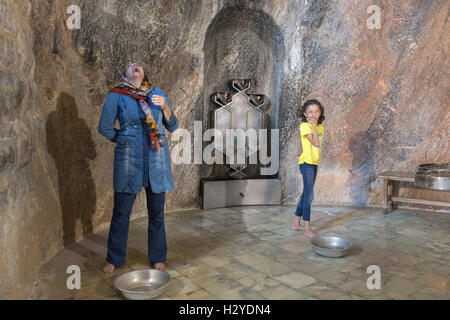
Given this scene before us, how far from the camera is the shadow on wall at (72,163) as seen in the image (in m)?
4.02

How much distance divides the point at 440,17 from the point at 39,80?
5831mm

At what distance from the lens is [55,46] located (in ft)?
12.9

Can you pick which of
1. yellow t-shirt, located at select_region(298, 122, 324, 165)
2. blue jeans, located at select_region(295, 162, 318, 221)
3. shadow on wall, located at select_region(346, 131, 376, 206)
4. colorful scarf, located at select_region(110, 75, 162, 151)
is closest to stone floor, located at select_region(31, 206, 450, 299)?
blue jeans, located at select_region(295, 162, 318, 221)

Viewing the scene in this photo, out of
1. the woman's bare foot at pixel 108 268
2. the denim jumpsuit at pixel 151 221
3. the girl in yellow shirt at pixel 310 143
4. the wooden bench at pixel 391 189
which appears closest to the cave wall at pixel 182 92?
the wooden bench at pixel 391 189

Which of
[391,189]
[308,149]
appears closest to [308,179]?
[308,149]

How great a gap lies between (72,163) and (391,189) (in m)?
4.83

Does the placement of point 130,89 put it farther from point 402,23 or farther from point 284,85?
point 402,23

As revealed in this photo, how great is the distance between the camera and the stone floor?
319cm

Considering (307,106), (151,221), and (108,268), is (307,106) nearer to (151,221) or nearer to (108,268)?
(151,221)

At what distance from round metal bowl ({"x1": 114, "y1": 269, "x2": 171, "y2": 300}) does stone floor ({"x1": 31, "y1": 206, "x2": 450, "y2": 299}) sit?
0.13 metres

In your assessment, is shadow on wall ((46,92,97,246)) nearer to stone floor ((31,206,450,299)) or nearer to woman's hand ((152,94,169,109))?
stone floor ((31,206,450,299))

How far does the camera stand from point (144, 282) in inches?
124

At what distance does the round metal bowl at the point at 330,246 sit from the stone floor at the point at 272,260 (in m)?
→ 0.08

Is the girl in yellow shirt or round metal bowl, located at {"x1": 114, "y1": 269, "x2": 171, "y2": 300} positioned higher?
the girl in yellow shirt
